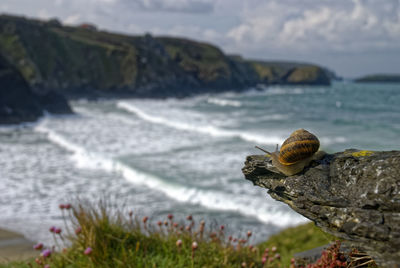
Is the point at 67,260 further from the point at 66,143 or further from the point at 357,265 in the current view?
the point at 66,143

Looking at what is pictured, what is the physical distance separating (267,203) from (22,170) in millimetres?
12891

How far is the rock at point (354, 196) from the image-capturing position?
8.31 feet

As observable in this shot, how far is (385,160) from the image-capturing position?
9.43ft

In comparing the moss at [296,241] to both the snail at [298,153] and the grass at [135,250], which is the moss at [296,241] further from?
the snail at [298,153]

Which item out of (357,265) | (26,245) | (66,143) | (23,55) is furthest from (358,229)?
(23,55)

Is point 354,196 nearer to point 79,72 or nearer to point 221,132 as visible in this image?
point 221,132

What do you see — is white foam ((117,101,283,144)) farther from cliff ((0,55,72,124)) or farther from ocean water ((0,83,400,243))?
cliff ((0,55,72,124))

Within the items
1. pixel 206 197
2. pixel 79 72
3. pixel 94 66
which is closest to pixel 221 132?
pixel 206 197

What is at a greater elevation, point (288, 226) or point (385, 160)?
point (385, 160)

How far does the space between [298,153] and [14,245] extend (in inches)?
363

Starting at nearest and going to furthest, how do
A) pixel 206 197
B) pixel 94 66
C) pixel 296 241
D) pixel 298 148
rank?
1. pixel 298 148
2. pixel 296 241
3. pixel 206 197
4. pixel 94 66

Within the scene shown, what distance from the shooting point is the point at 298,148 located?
10.8ft

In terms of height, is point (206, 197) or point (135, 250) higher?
point (135, 250)

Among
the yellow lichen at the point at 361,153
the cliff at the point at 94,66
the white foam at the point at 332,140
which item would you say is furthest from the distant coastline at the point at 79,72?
the yellow lichen at the point at 361,153
